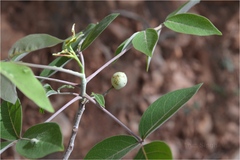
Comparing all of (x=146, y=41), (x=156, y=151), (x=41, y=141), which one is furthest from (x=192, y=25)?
(x=41, y=141)

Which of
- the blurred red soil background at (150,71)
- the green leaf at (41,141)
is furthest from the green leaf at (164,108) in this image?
the blurred red soil background at (150,71)

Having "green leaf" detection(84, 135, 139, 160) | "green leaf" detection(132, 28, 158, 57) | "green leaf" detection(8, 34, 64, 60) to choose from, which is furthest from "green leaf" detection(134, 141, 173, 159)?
"green leaf" detection(8, 34, 64, 60)

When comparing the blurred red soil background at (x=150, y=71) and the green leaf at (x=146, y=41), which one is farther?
the blurred red soil background at (x=150, y=71)

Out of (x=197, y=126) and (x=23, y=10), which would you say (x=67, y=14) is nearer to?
(x=23, y=10)

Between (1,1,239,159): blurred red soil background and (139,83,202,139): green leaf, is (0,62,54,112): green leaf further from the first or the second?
(1,1,239,159): blurred red soil background

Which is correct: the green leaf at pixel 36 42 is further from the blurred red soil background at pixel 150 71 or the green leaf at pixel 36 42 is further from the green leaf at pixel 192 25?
the blurred red soil background at pixel 150 71

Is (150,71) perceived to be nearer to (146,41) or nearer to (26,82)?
(146,41)

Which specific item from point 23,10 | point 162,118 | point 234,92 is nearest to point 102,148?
A: point 162,118
